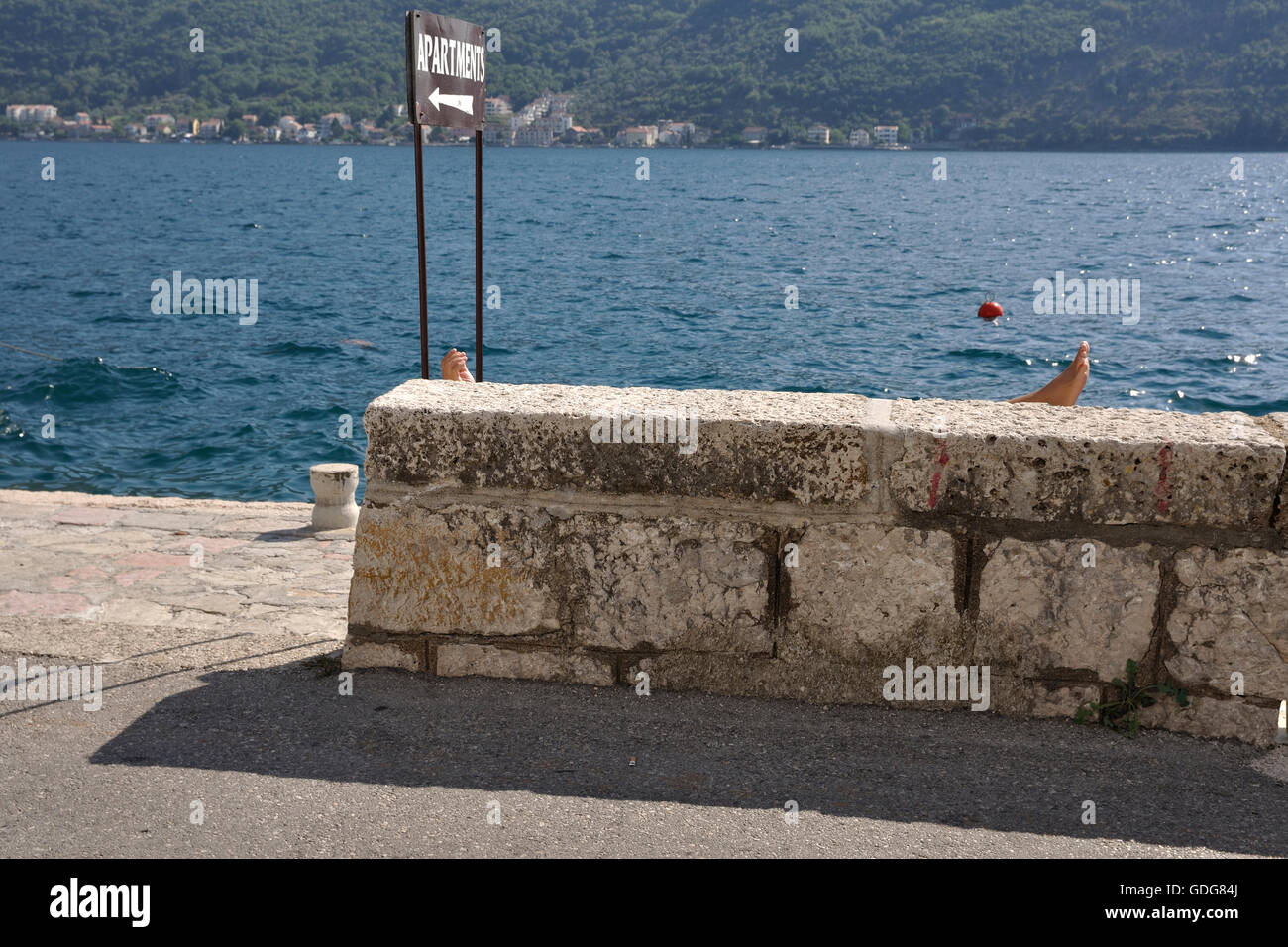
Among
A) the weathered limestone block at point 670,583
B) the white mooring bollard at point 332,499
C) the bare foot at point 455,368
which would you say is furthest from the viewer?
the white mooring bollard at point 332,499

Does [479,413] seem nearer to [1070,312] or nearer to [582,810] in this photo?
[582,810]

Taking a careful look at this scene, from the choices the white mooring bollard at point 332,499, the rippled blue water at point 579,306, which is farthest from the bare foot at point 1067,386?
the rippled blue water at point 579,306

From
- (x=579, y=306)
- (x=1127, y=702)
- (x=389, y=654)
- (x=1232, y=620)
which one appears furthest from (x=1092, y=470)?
(x=579, y=306)

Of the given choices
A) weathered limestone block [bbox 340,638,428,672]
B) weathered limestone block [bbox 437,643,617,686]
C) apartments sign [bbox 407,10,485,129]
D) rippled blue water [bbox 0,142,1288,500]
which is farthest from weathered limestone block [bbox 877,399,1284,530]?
rippled blue water [bbox 0,142,1288,500]

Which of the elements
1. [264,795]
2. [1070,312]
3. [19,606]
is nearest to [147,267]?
[1070,312]

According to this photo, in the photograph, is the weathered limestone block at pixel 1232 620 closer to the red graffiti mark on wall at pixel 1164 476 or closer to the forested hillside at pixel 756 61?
the red graffiti mark on wall at pixel 1164 476

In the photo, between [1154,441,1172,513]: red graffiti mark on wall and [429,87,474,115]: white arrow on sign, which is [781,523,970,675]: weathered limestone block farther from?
[429,87,474,115]: white arrow on sign

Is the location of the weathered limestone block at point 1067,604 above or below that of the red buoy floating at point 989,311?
below
